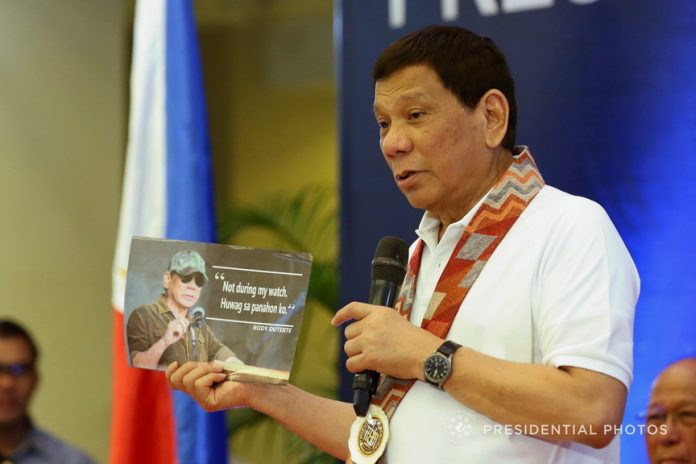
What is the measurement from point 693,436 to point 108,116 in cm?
410

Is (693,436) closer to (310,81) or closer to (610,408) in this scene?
(610,408)

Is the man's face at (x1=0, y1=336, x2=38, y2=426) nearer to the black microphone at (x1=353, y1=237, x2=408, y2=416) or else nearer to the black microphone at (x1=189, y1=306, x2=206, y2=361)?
the black microphone at (x1=189, y1=306, x2=206, y2=361)

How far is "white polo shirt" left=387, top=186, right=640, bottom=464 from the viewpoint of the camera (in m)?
1.52

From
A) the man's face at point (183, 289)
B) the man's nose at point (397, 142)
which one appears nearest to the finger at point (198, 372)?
the man's face at point (183, 289)

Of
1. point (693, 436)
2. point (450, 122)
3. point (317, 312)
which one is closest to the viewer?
point (450, 122)

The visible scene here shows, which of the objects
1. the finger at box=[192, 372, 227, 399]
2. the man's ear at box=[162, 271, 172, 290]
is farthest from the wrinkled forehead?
the man's ear at box=[162, 271, 172, 290]

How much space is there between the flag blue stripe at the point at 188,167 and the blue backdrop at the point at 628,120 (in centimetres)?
101

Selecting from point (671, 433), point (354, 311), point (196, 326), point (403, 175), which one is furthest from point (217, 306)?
point (671, 433)

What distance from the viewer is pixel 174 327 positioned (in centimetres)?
173

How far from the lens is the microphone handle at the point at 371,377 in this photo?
5.47 feet

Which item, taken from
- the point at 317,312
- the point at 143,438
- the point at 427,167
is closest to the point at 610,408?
the point at 427,167

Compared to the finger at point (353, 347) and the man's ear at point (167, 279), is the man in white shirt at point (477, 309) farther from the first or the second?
the man's ear at point (167, 279)

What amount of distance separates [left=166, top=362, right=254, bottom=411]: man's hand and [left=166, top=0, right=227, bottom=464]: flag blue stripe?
1538mm

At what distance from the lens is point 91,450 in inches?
214
